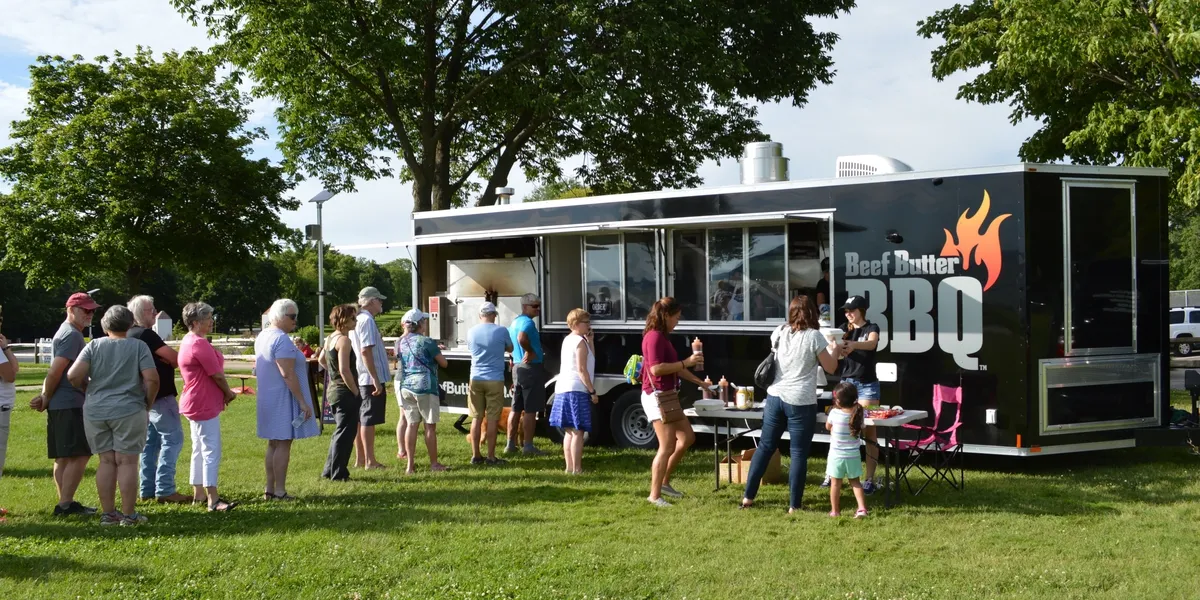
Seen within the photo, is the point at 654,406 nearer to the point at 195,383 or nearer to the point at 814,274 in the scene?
the point at 814,274

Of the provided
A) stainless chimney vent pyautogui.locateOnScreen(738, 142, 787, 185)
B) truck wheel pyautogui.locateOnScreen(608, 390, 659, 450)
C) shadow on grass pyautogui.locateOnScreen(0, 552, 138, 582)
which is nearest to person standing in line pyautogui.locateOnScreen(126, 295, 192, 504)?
shadow on grass pyautogui.locateOnScreen(0, 552, 138, 582)

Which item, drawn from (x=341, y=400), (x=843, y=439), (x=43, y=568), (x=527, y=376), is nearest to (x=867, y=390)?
(x=843, y=439)

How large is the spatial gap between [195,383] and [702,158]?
14.1m

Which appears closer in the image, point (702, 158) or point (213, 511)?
point (213, 511)

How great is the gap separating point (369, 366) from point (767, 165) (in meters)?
4.11

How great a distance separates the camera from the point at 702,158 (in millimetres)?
→ 20078

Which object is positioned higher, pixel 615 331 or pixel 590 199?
pixel 590 199

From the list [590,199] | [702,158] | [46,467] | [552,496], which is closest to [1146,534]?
[552,496]

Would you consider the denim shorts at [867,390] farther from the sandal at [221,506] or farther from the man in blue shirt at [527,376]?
the sandal at [221,506]

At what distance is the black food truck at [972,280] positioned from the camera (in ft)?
26.3

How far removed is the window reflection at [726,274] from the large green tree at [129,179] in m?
16.2

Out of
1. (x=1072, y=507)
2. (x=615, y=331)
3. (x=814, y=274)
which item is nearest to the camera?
(x=1072, y=507)

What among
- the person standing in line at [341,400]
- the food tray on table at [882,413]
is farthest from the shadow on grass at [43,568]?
the food tray on table at [882,413]

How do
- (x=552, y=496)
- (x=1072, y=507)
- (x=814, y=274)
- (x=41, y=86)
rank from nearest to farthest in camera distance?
(x=1072, y=507)
(x=552, y=496)
(x=814, y=274)
(x=41, y=86)
